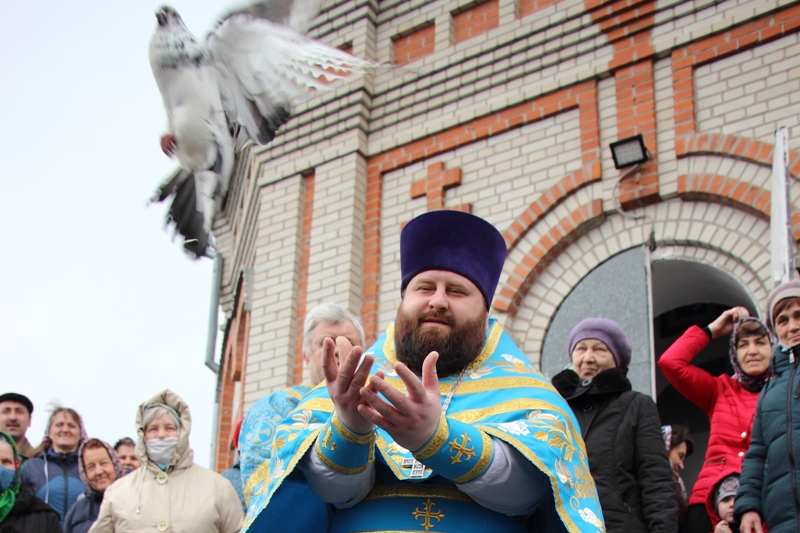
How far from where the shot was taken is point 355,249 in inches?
314

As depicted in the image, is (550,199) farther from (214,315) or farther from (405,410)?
(214,315)

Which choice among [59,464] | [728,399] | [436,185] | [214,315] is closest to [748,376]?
[728,399]

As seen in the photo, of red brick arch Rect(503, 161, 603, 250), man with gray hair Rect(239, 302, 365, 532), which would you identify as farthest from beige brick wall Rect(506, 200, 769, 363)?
man with gray hair Rect(239, 302, 365, 532)

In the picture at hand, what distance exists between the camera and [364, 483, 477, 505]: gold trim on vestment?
8.75 ft

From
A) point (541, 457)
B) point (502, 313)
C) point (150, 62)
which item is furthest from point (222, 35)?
point (502, 313)

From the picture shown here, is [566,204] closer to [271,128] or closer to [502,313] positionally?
[502,313]

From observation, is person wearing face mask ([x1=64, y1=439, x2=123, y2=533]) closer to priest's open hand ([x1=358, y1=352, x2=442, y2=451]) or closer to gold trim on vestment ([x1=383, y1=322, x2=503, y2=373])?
gold trim on vestment ([x1=383, y1=322, x2=503, y2=373])

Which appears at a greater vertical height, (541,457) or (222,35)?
(222,35)

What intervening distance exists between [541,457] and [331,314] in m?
2.18

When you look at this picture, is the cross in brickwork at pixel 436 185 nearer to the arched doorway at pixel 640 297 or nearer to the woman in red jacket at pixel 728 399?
the arched doorway at pixel 640 297

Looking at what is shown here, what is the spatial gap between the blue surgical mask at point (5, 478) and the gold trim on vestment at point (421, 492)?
9.89 feet

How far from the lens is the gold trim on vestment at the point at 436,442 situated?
241cm

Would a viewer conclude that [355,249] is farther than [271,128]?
Yes

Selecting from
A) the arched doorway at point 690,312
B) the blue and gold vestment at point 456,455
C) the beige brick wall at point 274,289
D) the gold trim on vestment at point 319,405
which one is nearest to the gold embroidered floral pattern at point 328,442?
the blue and gold vestment at point 456,455
